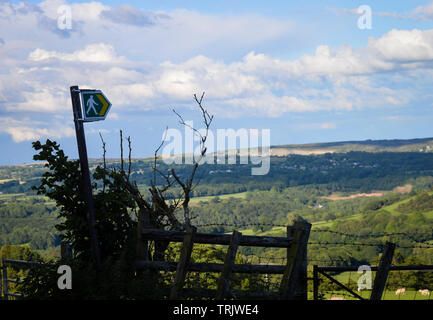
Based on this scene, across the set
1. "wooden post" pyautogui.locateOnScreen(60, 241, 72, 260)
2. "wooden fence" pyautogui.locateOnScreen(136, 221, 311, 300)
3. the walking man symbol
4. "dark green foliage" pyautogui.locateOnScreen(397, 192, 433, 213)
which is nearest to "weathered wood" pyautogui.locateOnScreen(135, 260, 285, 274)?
"wooden fence" pyautogui.locateOnScreen(136, 221, 311, 300)

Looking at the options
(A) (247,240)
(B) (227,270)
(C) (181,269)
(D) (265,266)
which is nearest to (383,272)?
(D) (265,266)

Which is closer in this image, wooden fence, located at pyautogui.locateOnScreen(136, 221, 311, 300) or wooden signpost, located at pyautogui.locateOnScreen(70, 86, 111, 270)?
wooden fence, located at pyautogui.locateOnScreen(136, 221, 311, 300)

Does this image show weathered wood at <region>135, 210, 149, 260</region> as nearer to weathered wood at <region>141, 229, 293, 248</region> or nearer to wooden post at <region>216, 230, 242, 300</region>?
weathered wood at <region>141, 229, 293, 248</region>

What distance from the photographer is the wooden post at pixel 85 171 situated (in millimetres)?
7184

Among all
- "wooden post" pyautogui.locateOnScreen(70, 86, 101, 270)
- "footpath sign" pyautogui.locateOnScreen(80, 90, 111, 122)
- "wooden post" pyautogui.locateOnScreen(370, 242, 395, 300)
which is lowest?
"wooden post" pyautogui.locateOnScreen(370, 242, 395, 300)

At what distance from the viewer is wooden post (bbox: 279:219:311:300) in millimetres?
6762

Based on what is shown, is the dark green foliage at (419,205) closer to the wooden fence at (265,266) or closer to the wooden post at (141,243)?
the wooden fence at (265,266)

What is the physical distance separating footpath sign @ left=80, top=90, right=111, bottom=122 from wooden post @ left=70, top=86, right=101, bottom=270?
3.0 inches

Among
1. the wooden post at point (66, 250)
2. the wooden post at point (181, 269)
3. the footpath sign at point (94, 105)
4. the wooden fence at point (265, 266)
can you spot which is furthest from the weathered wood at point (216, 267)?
the footpath sign at point (94, 105)

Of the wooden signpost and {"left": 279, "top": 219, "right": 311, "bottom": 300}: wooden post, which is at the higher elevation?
the wooden signpost

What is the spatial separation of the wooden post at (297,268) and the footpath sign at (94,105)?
10.8 ft

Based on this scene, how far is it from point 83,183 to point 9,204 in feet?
576
